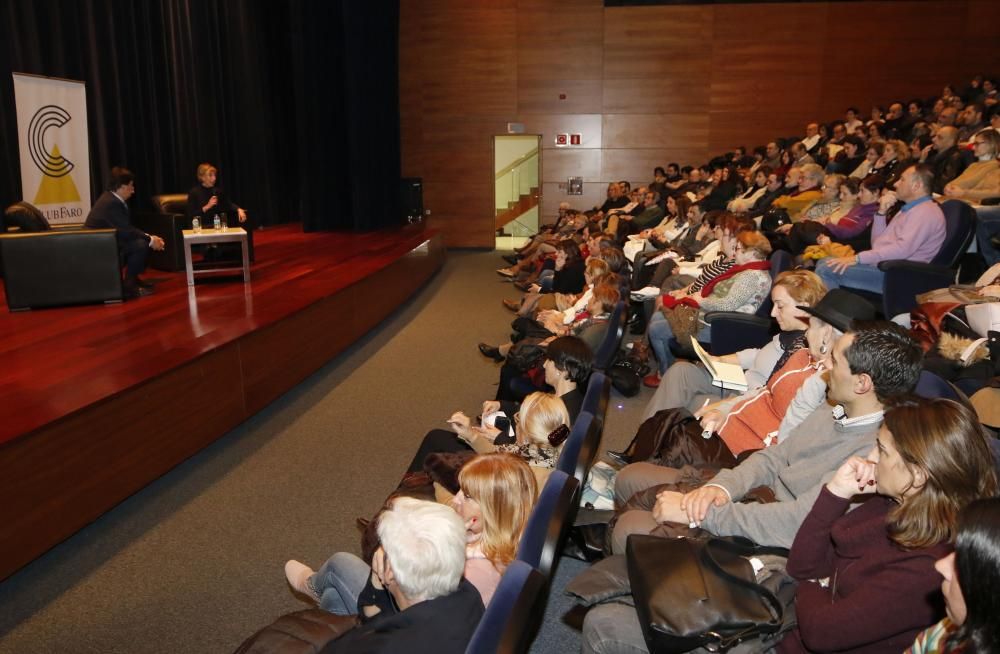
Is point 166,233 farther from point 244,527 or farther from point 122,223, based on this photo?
point 244,527

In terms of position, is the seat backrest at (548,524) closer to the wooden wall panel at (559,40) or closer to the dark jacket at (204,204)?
the dark jacket at (204,204)

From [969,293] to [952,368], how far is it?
0.70 m

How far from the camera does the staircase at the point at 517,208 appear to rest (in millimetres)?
15102

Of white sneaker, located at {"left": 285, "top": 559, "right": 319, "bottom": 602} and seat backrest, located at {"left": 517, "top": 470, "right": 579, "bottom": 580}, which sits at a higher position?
seat backrest, located at {"left": 517, "top": 470, "right": 579, "bottom": 580}

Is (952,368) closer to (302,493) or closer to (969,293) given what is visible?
(969,293)

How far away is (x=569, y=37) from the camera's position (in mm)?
13297

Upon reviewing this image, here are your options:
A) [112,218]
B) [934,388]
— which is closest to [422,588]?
[934,388]

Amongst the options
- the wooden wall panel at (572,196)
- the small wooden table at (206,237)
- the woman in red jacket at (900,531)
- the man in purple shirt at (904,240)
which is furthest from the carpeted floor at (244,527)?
the wooden wall panel at (572,196)

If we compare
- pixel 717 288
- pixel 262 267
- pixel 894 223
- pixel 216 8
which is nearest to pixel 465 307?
pixel 262 267

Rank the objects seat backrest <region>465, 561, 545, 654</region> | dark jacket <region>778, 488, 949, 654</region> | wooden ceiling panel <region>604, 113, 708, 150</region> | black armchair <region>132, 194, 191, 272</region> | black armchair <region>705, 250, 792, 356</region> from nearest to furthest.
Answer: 1. seat backrest <region>465, 561, 545, 654</region>
2. dark jacket <region>778, 488, 949, 654</region>
3. black armchair <region>705, 250, 792, 356</region>
4. black armchair <region>132, 194, 191, 272</region>
5. wooden ceiling panel <region>604, 113, 708, 150</region>

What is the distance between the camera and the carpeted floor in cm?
275

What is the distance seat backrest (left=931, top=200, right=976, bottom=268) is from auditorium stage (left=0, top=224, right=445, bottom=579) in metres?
4.03

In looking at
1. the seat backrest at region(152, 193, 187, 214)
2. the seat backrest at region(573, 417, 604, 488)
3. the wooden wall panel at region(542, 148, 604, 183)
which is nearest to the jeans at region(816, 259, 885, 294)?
the seat backrest at region(573, 417, 604, 488)

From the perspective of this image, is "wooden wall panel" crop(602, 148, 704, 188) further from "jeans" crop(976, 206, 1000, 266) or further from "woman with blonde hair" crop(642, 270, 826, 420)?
"woman with blonde hair" crop(642, 270, 826, 420)
